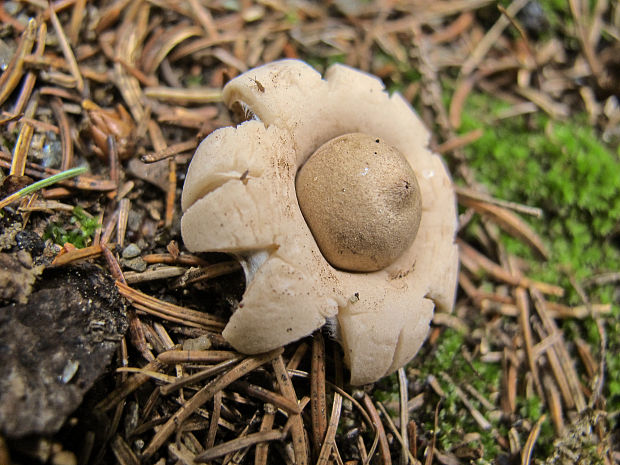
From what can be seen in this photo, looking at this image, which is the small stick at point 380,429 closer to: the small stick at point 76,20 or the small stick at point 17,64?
the small stick at point 17,64

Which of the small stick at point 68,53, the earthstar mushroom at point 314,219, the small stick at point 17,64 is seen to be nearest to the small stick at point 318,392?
the earthstar mushroom at point 314,219

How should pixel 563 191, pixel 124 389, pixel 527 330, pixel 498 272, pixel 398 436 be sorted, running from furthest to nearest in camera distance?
pixel 563 191 → pixel 498 272 → pixel 527 330 → pixel 398 436 → pixel 124 389

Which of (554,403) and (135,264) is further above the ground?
(135,264)

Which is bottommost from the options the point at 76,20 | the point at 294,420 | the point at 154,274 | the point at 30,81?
the point at 294,420

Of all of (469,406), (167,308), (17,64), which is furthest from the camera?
(469,406)

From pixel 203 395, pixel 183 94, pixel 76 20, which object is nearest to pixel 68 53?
pixel 76 20

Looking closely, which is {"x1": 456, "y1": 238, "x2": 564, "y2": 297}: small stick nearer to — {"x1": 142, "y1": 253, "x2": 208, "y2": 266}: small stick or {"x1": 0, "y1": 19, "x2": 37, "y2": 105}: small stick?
{"x1": 142, "y1": 253, "x2": 208, "y2": 266}: small stick

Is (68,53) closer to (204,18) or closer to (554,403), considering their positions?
(204,18)

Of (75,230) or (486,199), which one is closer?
(75,230)
